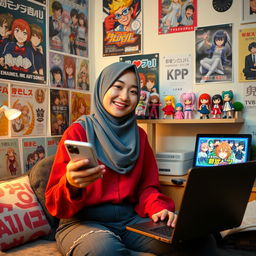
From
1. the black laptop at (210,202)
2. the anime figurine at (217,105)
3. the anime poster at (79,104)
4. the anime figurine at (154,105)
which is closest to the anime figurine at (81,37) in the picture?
the anime poster at (79,104)

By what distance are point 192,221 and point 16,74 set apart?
3.79 feet

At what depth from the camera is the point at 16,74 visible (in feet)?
5.41

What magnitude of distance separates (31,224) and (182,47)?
1286mm

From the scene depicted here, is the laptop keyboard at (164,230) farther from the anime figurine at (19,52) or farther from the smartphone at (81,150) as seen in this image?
the anime figurine at (19,52)

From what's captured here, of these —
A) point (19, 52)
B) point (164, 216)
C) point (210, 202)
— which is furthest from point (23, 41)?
point (210, 202)

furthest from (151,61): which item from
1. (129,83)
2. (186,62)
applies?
(129,83)

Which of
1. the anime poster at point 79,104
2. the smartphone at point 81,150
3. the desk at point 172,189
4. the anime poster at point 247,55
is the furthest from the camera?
the anime poster at point 79,104

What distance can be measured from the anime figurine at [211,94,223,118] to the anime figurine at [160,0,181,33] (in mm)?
508

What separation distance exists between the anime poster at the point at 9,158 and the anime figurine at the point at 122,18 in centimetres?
100

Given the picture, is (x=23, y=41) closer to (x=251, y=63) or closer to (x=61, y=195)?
(x=61, y=195)

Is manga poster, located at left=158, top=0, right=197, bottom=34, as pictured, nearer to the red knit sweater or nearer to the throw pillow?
the red knit sweater

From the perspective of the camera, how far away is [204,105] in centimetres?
183

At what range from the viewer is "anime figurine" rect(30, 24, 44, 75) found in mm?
1753

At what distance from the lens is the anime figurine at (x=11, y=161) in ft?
5.28
